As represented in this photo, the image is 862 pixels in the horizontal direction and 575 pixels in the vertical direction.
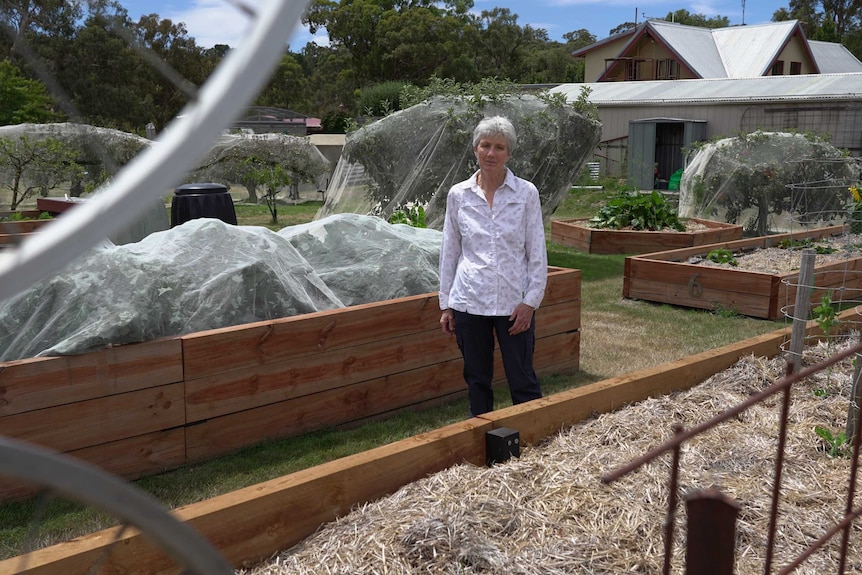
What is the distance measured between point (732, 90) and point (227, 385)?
20717 millimetres

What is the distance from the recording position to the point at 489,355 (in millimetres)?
3553

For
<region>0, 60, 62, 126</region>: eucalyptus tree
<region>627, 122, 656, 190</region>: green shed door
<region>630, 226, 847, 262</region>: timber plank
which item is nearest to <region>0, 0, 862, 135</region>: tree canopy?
<region>0, 60, 62, 126</region>: eucalyptus tree

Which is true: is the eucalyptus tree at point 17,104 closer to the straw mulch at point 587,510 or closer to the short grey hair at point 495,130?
the short grey hair at point 495,130

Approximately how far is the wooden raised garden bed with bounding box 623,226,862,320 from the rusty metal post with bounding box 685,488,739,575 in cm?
564

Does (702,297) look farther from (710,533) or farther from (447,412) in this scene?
(710,533)

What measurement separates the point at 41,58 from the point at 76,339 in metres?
2.61

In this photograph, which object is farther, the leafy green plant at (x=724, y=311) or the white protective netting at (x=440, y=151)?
the white protective netting at (x=440, y=151)

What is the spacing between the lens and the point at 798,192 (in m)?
10.3

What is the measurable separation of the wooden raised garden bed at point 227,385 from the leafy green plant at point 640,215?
6.65m

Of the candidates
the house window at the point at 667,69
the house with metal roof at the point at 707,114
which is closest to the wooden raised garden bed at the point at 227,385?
the house with metal roof at the point at 707,114

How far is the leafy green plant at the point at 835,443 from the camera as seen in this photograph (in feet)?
11.1

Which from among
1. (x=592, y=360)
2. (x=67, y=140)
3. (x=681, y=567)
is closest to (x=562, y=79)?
(x=67, y=140)

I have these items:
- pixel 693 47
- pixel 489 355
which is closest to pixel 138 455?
pixel 489 355

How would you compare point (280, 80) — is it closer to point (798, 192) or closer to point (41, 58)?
point (798, 192)
